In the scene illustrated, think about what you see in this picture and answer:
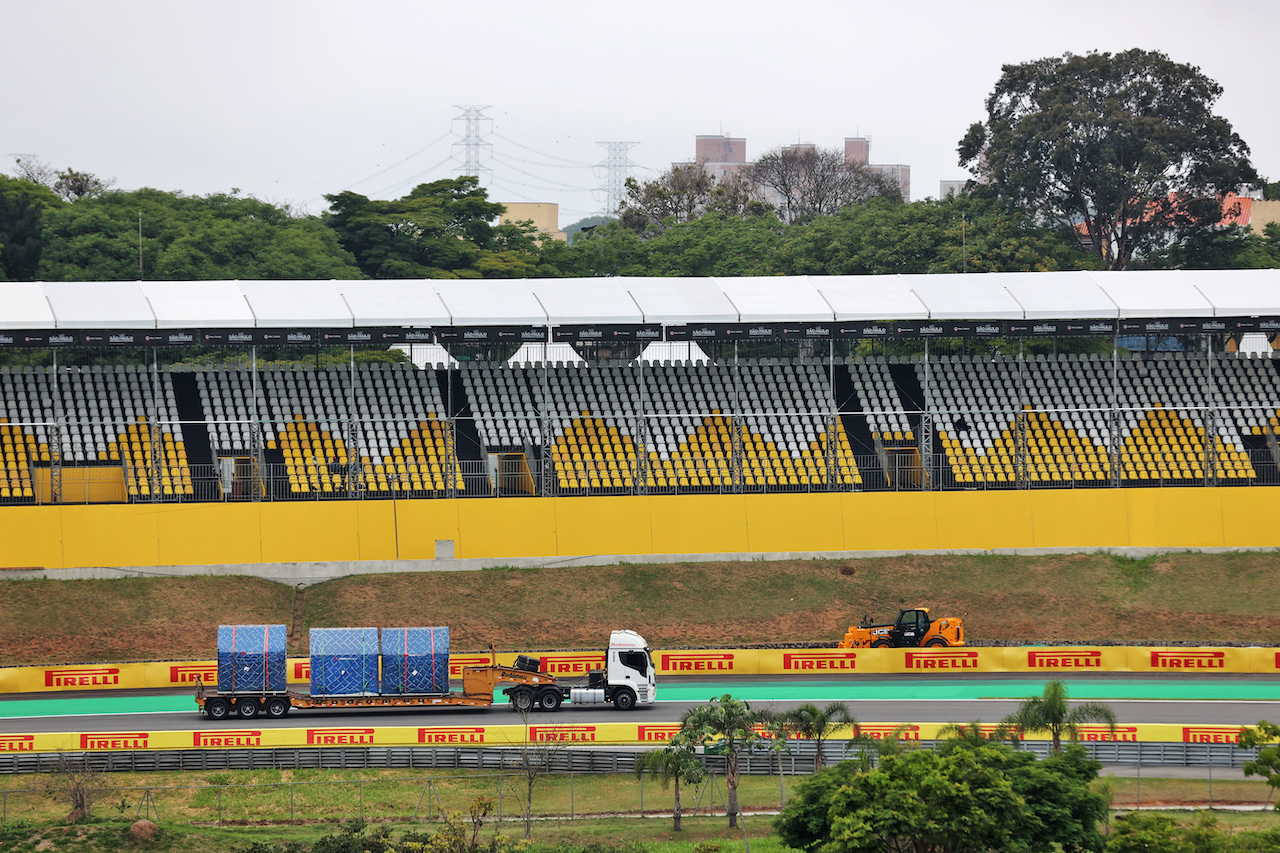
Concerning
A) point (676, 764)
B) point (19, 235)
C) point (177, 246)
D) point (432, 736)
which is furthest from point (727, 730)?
point (19, 235)

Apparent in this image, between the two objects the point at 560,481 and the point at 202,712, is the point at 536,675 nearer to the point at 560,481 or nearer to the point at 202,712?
the point at 202,712

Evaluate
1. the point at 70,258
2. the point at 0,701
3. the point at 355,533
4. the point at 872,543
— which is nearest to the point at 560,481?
the point at 355,533

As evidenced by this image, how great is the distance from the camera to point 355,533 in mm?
45125

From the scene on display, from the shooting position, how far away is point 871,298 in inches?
1934

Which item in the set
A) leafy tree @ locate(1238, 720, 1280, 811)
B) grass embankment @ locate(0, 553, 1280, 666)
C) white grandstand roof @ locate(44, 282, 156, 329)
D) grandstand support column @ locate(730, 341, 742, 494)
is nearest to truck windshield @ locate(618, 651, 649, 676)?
grass embankment @ locate(0, 553, 1280, 666)

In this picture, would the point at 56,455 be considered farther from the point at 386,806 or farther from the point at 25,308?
the point at 386,806

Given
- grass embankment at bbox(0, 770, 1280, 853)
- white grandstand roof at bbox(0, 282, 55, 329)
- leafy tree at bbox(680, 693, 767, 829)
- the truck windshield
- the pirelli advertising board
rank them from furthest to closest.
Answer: white grandstand roof at bbox(0, 282, 55, 329) → the truck windshield → the pirelli advertising board → leafy tree at bbox(680, 693, 767, 829) → grass embankment at bbox(0, 770, 1280, 853)

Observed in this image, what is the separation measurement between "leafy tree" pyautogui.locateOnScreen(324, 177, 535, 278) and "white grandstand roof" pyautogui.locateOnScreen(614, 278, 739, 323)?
31970mm

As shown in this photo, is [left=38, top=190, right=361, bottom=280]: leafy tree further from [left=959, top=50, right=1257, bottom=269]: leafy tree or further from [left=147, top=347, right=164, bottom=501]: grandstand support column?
[left=959, top=50, right=1257, bottom=269]: leafy tree

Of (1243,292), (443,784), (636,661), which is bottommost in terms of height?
(443,784)

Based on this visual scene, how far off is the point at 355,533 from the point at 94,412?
36.3 ft

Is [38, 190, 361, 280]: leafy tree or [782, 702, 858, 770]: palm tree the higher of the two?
[38, 190, 361, 280]: leafy tree

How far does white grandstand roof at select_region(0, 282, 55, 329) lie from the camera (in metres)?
44.1

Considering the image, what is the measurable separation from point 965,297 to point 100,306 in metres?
31.0
